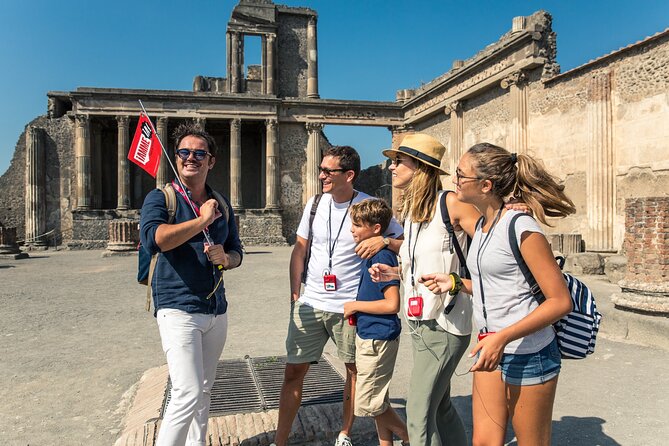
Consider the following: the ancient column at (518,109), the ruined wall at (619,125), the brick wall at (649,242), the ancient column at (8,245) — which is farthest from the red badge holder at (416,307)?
the ancient column at (8,245)

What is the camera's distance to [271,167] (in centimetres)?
2481

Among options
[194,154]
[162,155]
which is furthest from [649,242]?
[162,155]

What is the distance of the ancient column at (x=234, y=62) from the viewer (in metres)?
25.2

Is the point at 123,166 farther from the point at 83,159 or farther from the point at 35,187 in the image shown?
the point at 35,187

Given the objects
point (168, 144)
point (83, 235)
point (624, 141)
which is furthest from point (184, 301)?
point (168, 144)

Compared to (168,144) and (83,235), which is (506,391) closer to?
(83,235)

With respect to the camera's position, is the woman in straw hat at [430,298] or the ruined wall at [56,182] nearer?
the woman in straw hat at [430,298]

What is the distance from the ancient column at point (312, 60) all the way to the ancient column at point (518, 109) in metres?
12.2

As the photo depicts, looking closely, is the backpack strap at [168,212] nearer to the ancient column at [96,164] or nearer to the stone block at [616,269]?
the stone block at [616,269]

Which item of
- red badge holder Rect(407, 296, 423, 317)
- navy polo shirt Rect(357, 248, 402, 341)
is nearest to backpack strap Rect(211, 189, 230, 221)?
navy polo shirt Rect(357, 248, 402, 341)

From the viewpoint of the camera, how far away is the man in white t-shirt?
2.88m

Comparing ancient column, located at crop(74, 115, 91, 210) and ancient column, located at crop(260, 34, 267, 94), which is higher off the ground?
ancient column, located at crop(260, 34, 267, 94)

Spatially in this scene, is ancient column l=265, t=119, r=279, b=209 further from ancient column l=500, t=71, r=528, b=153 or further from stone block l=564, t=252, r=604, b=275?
stone block l=564, t=252, r=604, b=275

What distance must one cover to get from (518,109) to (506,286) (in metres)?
15.6
